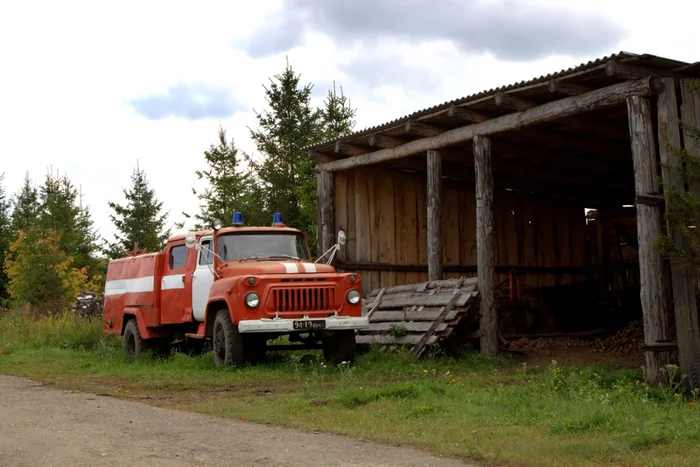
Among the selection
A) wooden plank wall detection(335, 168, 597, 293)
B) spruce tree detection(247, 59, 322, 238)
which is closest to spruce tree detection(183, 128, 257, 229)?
spruce tree detection(247, 59, 322, 238)

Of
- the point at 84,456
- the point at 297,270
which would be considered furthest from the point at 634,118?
the point at 84,456

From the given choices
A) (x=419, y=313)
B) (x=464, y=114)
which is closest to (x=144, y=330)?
(x=419, y=313)

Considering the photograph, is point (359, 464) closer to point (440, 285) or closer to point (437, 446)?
point (437, 446)

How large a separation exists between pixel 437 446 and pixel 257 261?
285 inches

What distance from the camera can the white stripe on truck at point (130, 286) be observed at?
1491 centimetres

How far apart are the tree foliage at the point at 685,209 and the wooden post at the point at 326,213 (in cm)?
879

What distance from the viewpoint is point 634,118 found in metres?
11.0

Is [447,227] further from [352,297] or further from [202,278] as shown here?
[202,278]

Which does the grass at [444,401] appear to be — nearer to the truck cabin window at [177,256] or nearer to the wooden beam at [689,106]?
the truck cabin window at [177,256]

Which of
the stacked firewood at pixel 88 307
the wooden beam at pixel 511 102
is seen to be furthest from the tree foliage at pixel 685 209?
the stacked firewood at pixel 88 307

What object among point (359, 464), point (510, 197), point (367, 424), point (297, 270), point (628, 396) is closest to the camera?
point (359, 464)

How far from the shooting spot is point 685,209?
10.1 metres

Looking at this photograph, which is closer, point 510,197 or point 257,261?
point 257,261

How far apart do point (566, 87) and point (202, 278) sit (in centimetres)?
636
